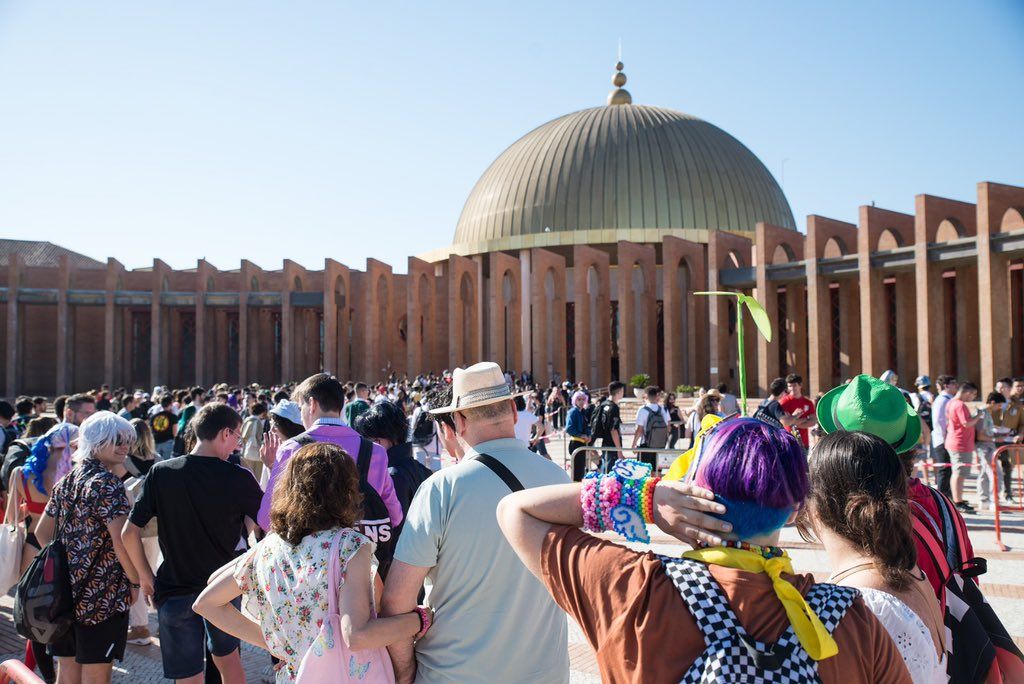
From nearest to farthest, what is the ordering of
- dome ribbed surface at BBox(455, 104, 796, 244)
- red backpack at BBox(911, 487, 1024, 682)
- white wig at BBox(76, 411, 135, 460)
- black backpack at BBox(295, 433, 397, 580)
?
1. red backpack at BBox(911, 487, 1024, 682)
2. black backpack at BBox(295, 433, 397, 580)
3. white wig at BBox(76, 411, 135, 460)
4. dome ribbed surface at BBox(455, 104, 796, 244)

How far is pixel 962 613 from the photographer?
2.55 metres

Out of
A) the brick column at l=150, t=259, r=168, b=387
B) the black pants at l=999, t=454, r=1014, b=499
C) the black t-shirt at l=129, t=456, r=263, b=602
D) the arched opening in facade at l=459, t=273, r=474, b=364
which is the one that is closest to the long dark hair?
the black t-shirt at l=129, t=456, r=263, b=602

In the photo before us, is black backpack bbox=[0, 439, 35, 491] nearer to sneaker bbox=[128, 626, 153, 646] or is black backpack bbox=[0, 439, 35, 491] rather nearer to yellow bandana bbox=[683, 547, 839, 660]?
sneaker bbox=[128, 626, 153, 646]

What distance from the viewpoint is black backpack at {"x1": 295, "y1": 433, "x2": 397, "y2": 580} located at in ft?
12.4

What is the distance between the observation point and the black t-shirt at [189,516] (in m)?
3.83

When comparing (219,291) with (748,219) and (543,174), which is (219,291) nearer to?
(543,174)

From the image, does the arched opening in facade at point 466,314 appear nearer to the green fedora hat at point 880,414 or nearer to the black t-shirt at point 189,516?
the black t-shirt at point 189,516

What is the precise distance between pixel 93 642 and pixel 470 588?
97.6 inches

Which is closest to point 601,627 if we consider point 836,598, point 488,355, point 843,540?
point 836,598

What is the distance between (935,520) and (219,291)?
40.0m

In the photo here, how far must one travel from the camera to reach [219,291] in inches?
1547

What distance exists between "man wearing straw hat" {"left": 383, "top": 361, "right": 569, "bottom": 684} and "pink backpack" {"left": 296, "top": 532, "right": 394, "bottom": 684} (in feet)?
0.21

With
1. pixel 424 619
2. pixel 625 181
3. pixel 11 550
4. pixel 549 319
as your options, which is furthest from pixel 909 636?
pixel 625 181

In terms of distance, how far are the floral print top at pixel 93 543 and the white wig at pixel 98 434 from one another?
0.12 meters
